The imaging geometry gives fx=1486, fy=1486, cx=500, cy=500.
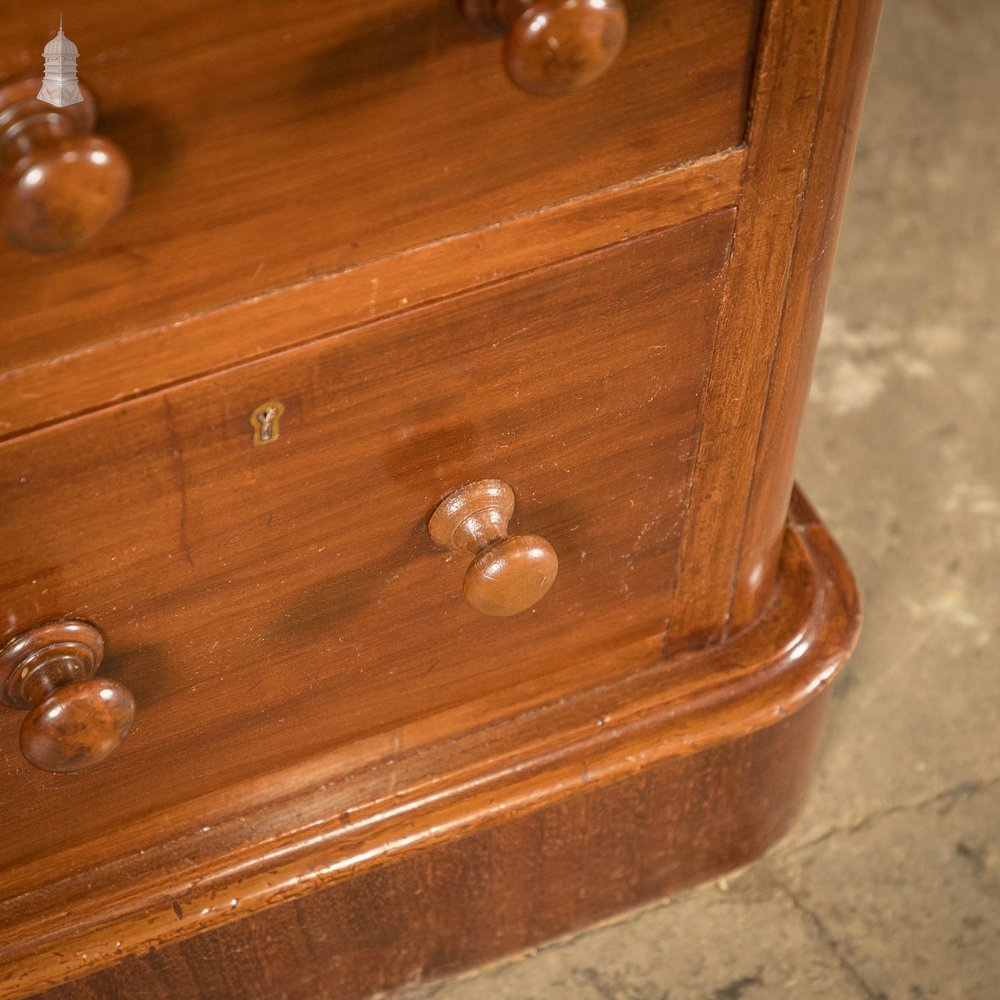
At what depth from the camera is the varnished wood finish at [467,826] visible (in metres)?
0.79

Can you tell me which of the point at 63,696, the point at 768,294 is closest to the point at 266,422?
the point at 63,696

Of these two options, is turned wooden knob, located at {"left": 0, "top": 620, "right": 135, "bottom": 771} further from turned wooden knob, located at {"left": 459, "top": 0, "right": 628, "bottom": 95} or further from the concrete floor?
the concrete floor

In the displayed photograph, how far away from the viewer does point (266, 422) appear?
625 mm

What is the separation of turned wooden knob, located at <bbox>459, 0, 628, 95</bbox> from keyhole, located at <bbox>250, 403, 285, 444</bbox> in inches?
7.2

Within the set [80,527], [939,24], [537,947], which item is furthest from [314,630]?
[939,24]

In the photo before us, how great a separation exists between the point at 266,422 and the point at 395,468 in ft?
0.25

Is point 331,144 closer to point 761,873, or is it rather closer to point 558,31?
point 558,31

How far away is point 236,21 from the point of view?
1.63ft

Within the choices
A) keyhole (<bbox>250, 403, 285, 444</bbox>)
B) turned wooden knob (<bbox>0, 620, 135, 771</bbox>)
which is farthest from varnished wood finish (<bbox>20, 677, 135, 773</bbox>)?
keyhole (<bbox>250, 403, 285, 444</bbox>)

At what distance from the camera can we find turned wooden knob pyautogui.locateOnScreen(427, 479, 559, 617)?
2.27 feet

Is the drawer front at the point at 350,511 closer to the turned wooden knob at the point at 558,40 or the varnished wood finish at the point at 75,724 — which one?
the varnished wood finish at the point at 75,724

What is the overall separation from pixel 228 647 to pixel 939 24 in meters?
1.33

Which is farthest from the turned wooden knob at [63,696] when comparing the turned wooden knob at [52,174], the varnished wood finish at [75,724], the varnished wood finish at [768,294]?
the varnished wood finish at [768,294]

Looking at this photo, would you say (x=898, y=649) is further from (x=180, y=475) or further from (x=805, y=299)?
(x=180, y=475)
